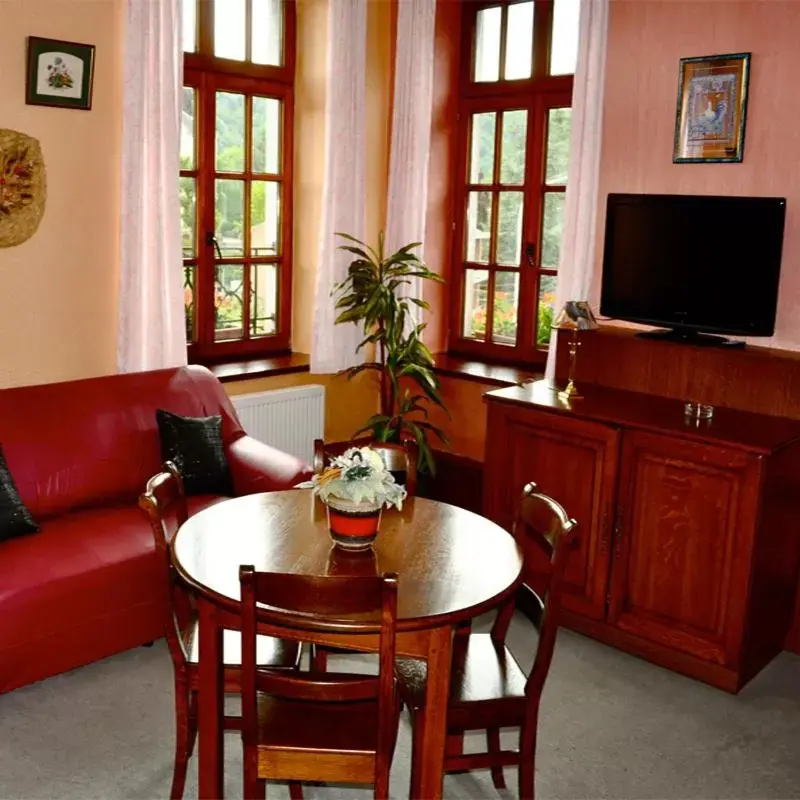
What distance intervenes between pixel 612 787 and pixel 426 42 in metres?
3.76

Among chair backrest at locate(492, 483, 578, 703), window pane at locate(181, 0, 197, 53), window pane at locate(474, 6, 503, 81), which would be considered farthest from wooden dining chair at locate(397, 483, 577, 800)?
window pane at locate(474, 6, 503, 81)

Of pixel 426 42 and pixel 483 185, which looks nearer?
pixel 426 42

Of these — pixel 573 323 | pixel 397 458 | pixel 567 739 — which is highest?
pixel 573 323

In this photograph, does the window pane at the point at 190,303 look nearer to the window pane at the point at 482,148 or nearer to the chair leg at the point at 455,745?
the window pane at the point at 482,148

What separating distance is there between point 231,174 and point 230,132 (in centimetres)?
21

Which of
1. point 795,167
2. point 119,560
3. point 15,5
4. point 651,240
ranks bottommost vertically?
point 119,560

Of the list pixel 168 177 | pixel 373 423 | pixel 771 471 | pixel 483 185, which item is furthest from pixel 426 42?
pixel 771 471

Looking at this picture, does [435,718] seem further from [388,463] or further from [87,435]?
[87,435]

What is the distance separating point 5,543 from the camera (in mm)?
3463

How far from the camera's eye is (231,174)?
16.5 ft

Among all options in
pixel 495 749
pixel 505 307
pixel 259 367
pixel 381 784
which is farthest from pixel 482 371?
pixel 381 784

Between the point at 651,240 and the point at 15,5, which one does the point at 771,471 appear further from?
the point at 15,5

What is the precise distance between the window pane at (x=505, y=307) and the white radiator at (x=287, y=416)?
1.05 metres

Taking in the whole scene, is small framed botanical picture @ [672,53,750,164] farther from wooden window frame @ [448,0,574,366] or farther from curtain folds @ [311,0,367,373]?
curtain folds @ [311,0,367,373]
